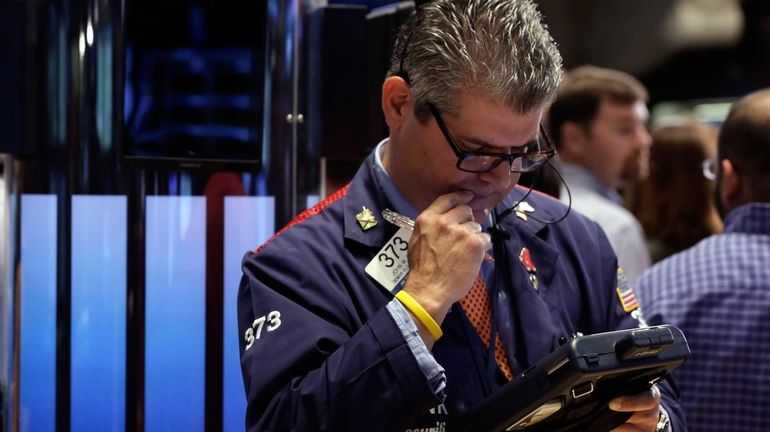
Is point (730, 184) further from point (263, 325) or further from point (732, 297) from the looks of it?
point (263, 325)

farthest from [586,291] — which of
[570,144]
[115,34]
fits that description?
[570,144]

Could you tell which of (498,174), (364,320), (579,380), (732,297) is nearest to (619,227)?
(732,297)

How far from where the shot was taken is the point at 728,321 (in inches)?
106

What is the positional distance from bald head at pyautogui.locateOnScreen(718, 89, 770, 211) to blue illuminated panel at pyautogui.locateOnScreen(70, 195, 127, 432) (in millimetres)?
1675

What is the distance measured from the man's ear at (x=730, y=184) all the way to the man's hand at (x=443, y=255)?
1.34m

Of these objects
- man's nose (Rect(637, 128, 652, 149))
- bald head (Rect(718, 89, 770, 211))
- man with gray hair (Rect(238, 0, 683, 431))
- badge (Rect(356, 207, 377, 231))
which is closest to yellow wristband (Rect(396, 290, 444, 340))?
man with gray hair (Rect(238, 0, 683, 431))

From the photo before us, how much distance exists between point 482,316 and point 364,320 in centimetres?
24

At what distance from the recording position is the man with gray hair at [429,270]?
5.41 ft

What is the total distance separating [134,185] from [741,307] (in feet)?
5.15

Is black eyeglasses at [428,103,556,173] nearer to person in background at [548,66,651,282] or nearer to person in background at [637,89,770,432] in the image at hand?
person in background at [637,89,770,432]

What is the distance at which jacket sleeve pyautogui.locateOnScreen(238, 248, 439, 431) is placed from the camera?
1.63 m

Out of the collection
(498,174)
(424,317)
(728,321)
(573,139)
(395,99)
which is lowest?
(728,321)

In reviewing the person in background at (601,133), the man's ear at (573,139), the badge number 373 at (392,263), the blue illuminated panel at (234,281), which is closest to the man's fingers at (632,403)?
the badge number 373 at (392,263)

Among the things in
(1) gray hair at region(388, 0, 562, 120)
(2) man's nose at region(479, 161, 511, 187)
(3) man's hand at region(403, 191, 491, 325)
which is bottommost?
(3) man's hand at region(403, 191, 491, 325)
